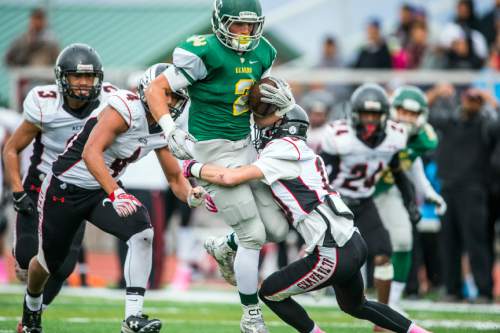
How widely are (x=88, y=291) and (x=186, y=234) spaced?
5.57 ft

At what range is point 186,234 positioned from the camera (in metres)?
12.6

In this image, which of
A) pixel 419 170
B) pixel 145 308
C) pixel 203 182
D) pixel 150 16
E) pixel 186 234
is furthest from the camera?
pixel 150 16

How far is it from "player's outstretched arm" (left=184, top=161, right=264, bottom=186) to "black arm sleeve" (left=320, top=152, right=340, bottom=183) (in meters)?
2.05

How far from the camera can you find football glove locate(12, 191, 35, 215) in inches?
294

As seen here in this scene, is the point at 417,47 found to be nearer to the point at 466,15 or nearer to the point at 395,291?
the point at 466,15

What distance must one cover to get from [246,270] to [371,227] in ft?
6.54

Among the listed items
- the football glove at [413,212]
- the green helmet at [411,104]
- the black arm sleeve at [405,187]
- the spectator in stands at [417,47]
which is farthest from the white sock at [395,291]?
the spectator in stands at [417,47]

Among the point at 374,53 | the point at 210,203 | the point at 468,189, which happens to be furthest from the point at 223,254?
the point at 374,53

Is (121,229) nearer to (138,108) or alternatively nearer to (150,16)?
(138,108)

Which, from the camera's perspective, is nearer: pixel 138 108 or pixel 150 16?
pixel 138 108

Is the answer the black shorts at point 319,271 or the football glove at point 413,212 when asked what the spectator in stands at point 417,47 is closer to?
the football glove at point 413,212

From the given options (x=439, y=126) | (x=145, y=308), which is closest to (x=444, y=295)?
(x=439, y=126)

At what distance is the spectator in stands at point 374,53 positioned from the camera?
522 inches

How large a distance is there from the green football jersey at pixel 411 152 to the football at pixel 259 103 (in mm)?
2411
